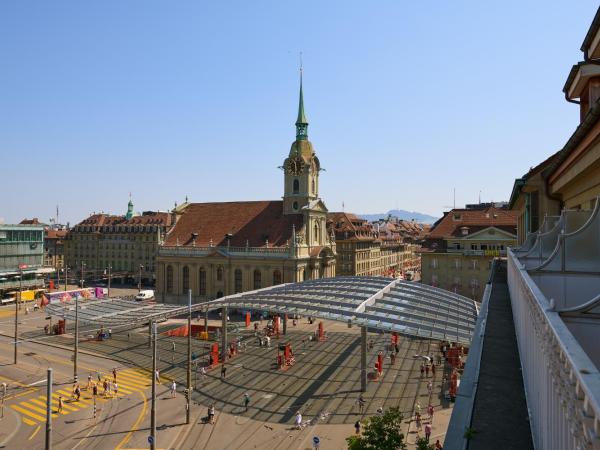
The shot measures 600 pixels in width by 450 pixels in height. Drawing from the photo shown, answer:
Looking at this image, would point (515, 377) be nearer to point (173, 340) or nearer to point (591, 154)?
point (591, 154)

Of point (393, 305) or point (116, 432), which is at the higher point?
point (393, 305)

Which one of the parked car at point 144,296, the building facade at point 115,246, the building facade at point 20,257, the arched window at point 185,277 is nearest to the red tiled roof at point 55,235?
the building facade at point 115,246

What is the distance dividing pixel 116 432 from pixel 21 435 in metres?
5.77

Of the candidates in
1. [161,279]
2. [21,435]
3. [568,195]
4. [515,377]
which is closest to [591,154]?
[515,377]

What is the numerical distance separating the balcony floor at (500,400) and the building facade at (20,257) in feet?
305

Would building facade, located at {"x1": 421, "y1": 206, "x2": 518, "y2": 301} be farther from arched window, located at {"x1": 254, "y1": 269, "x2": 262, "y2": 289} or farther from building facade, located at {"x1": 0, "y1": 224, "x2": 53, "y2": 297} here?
building facade, located at {"x1": 0, "y1": 224, "x2": 53, "y2": 297}

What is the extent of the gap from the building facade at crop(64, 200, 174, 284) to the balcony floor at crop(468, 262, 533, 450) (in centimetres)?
11051

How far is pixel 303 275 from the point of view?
245 feet

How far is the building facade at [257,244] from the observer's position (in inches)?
2943

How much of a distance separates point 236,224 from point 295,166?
48.1 ft

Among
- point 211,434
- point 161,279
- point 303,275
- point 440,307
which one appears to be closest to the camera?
point 211,434

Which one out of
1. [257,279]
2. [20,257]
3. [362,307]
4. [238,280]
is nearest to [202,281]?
[238,280]

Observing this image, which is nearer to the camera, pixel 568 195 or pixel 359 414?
pixel 568 195

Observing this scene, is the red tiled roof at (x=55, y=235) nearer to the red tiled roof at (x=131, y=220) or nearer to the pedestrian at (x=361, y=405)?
the red tiled roof at (x=131, y=220)
